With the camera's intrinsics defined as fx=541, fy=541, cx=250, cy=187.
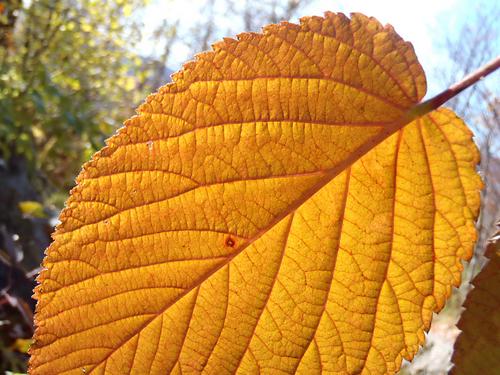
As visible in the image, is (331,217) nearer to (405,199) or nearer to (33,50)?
(405,199)

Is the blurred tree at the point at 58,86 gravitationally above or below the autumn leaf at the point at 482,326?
above

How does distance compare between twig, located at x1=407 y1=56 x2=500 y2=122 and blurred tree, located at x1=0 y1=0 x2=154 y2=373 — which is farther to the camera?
blurred tree, located at x1=0 y1=0 x2=154 y2=373

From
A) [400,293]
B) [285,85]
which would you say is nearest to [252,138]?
[285,85]

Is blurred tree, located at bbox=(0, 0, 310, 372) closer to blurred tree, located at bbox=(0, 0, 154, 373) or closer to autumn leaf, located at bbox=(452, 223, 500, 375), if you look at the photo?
blurred tree, located at bbox=(0, 0, 154, 373)

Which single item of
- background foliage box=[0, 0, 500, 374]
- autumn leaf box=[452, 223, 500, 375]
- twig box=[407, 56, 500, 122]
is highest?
background foliage box=[0, 0, 500, 374]

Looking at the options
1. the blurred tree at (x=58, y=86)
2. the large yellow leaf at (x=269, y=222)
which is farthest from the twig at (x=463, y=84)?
the blurred tree at (x=58, y=86)

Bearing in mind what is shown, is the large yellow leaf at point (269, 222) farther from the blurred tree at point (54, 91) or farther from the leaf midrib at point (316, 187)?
the blurred tree at point (54, 91)

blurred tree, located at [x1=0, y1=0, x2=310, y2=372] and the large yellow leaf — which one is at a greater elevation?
blurred tree, located at [x1=0, y1=0, x2=310, y2=372]

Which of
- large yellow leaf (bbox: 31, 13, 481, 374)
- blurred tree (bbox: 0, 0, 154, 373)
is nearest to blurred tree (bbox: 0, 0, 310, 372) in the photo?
blurred tree (bbox: 0, 0, 154, 373)
